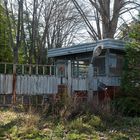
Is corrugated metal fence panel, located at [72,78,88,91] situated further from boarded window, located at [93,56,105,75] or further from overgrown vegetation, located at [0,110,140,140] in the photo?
overgrown vegetation, located at [0,110,140,140]

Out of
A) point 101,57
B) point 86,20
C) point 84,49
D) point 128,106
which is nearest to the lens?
point 128,106

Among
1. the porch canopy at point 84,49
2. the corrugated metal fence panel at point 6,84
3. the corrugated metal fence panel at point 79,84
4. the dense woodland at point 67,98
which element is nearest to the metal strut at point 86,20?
the dense woodland at point 67,98

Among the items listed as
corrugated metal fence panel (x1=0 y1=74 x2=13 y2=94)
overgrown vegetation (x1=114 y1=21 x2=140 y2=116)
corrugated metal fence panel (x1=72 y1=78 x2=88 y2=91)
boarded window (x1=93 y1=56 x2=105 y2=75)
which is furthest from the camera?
boarded window (x1=93 y1=56 x2=105 y2=75)

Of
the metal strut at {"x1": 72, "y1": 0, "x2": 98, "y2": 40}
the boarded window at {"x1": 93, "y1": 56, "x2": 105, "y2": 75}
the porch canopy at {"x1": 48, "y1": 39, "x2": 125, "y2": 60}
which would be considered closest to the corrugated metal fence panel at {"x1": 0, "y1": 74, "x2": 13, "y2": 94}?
the porch canopy at {"x1": 48, "y1": 39, "x2": 125, "y2": 60}

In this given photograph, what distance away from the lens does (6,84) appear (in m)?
16.4

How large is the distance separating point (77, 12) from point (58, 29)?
421 centimetres

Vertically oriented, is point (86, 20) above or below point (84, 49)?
above

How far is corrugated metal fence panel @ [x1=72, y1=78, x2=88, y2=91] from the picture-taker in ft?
62.5

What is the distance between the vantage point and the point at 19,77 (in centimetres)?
1669

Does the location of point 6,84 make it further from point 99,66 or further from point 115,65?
point 115,65

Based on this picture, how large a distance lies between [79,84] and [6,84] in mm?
4268

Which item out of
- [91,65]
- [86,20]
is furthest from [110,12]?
[91,65]

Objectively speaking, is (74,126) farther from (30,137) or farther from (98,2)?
(98,2)

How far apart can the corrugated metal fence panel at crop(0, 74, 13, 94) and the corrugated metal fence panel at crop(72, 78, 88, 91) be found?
3.70 m
